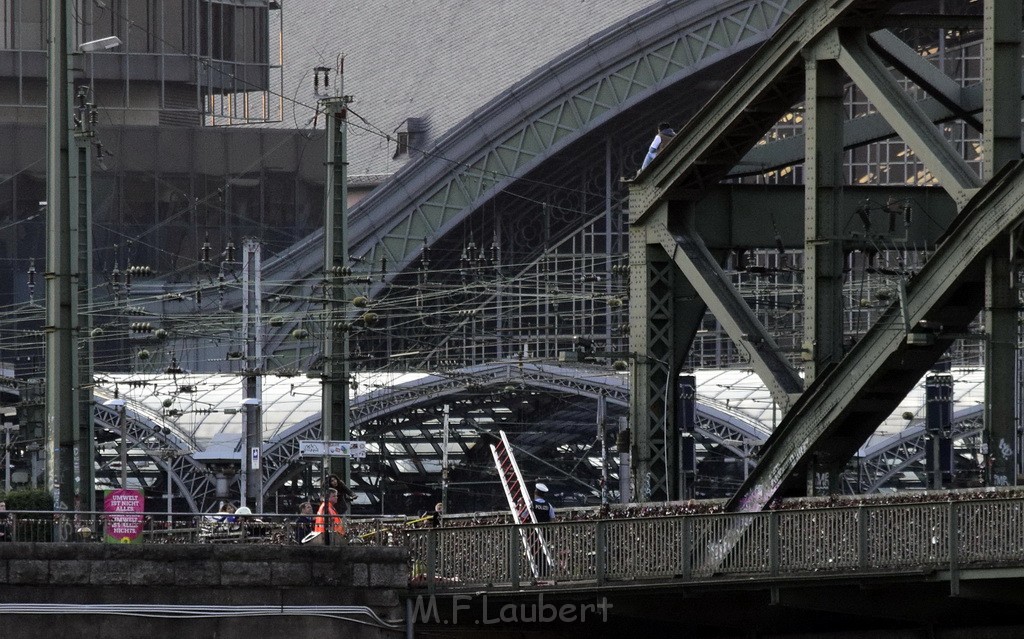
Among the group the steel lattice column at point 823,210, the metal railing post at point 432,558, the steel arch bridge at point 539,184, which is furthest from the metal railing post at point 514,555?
the steel arch bridge at point 539,184

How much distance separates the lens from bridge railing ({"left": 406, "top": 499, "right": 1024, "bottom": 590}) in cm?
2350

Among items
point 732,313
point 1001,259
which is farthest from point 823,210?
point 1001,259

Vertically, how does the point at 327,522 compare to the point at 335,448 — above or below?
below

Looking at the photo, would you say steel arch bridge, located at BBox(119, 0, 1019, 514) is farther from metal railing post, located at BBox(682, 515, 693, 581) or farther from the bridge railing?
metal railing post, located at BBox(682, 515, 693, 581)

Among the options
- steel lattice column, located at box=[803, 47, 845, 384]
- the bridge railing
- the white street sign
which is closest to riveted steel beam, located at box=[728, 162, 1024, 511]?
steel lattice column, located at box=[803, 47, 845, 384]

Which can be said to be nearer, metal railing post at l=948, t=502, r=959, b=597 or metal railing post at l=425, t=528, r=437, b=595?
metal railing post at l=948, t=502, r=959, b=597

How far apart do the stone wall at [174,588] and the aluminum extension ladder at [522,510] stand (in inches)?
99.0

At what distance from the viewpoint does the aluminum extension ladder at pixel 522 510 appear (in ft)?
86.8

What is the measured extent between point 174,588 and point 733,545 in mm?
6606

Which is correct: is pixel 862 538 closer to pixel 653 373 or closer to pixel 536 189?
pixel 653 373

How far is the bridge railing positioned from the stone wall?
5.66 feet

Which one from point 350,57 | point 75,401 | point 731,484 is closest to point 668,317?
point 75,401

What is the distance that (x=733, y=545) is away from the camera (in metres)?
25.1

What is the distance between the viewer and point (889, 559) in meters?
24.2
